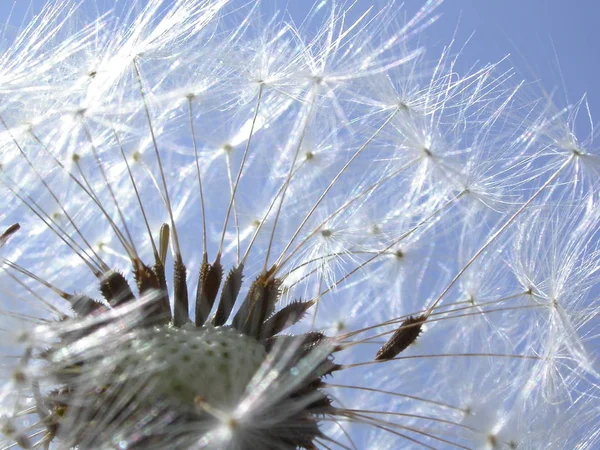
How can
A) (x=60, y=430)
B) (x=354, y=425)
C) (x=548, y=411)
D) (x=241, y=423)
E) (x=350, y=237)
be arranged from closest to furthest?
(x=241, y=423)
(x=60, y=430)
(x=354, y=425)
(x=548, y=411)
(x=350, y=237)

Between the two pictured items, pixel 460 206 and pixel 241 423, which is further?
pixel 460 206

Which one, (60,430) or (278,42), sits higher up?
(278,42)

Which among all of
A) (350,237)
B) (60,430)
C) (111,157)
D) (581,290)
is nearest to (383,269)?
(350,237)

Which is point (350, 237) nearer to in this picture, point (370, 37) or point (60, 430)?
point (370, 37)

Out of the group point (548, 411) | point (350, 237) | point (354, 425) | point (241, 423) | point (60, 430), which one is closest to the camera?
point (241, 423)

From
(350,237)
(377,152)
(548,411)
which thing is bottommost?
(548,411)

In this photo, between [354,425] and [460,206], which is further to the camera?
[460,206]

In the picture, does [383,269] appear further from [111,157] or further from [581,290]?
[111,157]

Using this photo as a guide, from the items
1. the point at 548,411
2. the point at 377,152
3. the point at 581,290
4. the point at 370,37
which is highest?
the point at 370,37

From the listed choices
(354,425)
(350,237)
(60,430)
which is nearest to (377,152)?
(350,237)
